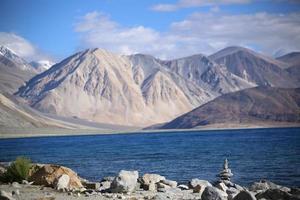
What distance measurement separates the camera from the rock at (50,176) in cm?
2614

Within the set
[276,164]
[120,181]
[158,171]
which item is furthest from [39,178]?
[276,164]

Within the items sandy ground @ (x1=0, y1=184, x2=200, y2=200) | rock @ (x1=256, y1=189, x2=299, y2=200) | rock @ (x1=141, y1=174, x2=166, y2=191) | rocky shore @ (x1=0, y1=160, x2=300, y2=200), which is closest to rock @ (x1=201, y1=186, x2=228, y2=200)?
rocky shore @ (x1=0, y1=160, x2=300, y2=200)

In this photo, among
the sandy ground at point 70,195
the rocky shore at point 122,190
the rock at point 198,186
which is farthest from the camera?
the rock at point 198,186

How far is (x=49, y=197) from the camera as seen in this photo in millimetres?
21453

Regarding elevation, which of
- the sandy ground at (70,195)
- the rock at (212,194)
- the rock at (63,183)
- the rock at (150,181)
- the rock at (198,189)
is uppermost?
the rock at (212,194)

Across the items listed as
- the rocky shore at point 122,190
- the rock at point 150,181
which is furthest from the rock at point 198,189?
the rock at point 150,181

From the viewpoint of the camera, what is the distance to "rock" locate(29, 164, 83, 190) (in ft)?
85.8

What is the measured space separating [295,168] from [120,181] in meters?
31.6

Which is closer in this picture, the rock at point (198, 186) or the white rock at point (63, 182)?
the white rock at point (63, 182)

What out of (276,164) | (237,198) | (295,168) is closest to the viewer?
(237,198)

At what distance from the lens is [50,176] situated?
26.6 m

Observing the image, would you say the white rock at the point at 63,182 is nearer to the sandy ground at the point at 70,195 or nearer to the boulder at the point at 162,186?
the sandy ground at the point at 70,195

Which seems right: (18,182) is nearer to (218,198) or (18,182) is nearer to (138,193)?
(138,193)

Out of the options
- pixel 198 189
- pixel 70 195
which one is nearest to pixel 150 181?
pixel 198 189
